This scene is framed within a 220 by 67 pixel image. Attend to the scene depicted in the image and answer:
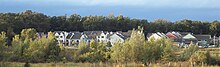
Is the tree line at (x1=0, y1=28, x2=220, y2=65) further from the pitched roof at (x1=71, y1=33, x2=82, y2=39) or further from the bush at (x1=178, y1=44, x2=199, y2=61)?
the pitched roof at (x1=71, y1=33, x2=82, y2=39)

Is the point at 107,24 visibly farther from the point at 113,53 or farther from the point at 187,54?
the point at 113,53

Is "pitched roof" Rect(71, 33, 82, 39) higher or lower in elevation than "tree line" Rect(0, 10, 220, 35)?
lower

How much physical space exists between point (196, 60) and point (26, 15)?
5284 cm

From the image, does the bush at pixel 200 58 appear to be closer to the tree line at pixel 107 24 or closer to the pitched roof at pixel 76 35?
the tree line at pixel 107 24

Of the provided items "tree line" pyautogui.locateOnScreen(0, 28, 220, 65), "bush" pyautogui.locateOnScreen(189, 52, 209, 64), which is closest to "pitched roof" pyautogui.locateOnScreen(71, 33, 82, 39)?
"tree line" pyautogui.locateOnScreen(0, 28, 220, 65)

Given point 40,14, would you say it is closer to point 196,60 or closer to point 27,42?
point 27,42

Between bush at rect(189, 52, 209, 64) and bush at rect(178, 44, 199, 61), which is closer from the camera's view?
bush at rect(189, 52, 209, 64)

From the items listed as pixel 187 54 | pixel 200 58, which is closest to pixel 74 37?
pixel 187 54

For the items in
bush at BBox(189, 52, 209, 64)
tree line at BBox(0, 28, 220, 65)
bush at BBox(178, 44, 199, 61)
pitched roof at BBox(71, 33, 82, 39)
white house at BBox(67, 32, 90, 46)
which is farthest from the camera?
pitched roof at BBox(71, 33, 82, 39)

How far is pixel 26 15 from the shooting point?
77.1 metres

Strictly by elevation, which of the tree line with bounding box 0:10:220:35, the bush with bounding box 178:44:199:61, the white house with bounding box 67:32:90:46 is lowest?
the bush with bounding box 178:44:199:61

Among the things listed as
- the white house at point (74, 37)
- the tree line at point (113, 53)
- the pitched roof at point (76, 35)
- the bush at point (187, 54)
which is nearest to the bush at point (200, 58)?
the tree line at point (113, 53)

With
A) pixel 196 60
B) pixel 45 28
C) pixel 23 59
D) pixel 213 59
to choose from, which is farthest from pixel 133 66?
pixel 45 28

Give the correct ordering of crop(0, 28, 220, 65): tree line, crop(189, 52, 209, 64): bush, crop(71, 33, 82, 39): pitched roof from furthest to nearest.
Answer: crop(71, 33, 82, 39): pitched roof
crop(189, 52, 209, 64): bush
crop(0, 28, 220, 65): tree line
